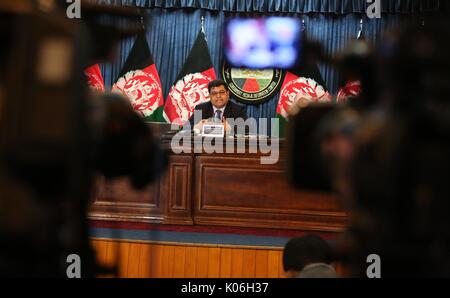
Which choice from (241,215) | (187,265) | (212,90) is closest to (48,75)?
(187,265)

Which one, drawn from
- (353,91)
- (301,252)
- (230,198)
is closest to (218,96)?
(230,198)

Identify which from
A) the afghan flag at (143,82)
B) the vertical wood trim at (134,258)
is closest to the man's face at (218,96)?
the afghan flag at (143,82)

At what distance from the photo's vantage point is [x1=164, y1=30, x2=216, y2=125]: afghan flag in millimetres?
6434

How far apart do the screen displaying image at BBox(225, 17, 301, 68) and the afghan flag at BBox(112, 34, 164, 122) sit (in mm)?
5993

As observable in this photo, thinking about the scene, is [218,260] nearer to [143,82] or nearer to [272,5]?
[143,82]

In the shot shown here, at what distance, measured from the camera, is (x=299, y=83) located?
21.2 feet

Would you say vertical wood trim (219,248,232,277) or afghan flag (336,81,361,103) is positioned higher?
afghan flag (336,81,361,103)

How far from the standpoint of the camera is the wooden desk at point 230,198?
11.5 ft

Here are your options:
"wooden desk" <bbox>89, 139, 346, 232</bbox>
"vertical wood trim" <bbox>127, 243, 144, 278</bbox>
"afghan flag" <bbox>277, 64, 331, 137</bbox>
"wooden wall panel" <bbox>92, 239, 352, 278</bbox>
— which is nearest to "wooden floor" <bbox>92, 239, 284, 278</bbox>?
"wooden wall panel" <bbox>92, 239, 352, 278</bbox>

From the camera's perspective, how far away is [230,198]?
3592mm

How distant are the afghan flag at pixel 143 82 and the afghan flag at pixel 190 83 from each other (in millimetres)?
134

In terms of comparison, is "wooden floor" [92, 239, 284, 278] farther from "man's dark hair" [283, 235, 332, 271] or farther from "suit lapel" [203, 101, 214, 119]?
"suit lapel" [203, 101, 214, 119]

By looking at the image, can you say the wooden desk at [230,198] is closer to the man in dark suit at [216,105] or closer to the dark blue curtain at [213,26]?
the man in dark suit at [216,105]

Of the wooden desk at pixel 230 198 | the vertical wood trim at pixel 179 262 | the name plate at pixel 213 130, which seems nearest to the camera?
the vertical wood trim at pixel 179 262
